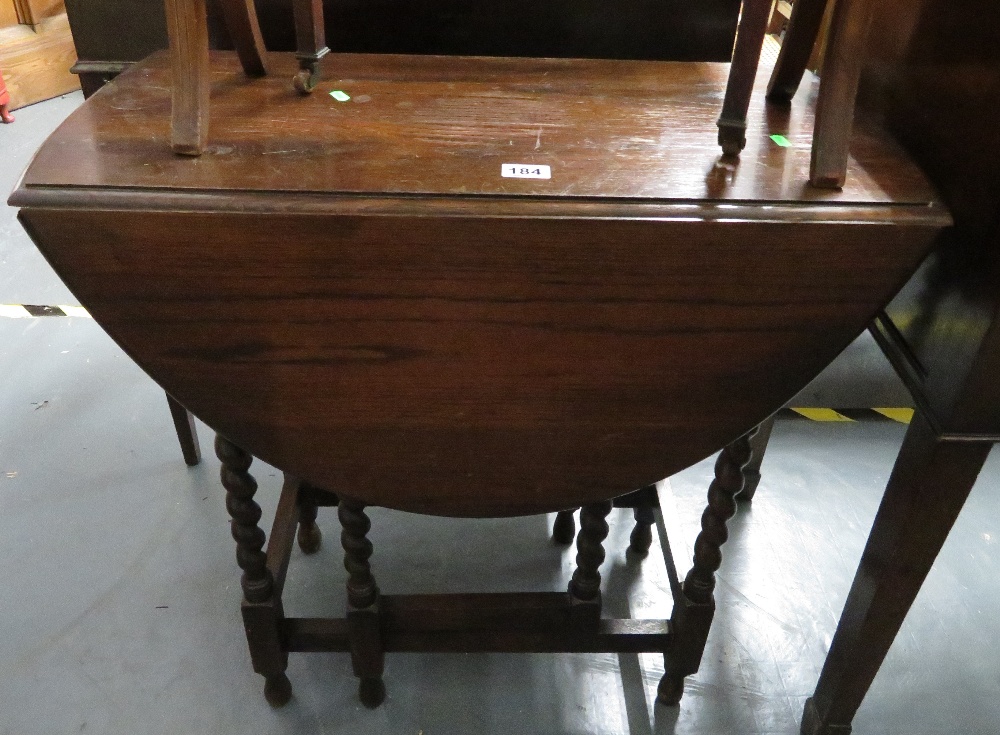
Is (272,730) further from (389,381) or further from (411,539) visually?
(389,381)

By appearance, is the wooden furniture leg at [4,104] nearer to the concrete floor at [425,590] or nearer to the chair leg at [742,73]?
the concrete floor at [425,590]

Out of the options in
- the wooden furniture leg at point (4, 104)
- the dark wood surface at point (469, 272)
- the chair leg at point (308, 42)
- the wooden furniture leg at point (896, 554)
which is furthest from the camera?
the wooden furniture leg at point (4, 104)

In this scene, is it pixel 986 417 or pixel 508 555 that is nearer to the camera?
pixel 986 417

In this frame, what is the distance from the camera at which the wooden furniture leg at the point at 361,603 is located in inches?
45.4

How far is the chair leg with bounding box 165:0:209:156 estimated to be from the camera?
2.90ft

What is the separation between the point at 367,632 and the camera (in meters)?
1.22

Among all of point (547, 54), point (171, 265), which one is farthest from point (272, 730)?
point (547, 54)

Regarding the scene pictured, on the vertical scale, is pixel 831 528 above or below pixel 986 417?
below

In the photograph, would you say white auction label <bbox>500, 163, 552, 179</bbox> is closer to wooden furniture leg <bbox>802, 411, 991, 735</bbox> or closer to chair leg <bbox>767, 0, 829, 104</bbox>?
chair leg <bbox>767, 0, 829, 104</bbox>

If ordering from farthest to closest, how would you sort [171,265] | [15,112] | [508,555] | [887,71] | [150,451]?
1. [15,112]
2. [150,451]
3. [508,555]
4. [887,71]
5. [171,265]

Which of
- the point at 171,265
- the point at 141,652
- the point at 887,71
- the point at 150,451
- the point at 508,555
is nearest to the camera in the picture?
the point at 171,265

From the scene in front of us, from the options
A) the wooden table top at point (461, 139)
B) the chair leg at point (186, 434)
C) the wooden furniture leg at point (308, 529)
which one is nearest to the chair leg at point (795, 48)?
the wooden table top at point (461, 139)

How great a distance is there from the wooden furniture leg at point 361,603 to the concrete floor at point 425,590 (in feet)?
0.25

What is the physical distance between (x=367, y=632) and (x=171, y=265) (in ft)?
2.07
